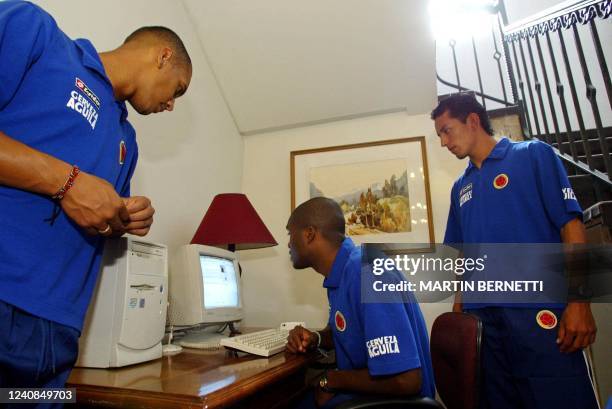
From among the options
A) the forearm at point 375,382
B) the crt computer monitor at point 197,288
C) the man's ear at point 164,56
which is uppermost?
the man's ear at point 164,56

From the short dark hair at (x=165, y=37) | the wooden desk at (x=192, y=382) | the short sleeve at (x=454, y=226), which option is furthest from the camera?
the short sleeve at (x=454, y=226)

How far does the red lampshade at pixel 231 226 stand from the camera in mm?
1802

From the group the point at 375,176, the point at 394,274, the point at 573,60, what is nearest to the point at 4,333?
the point at 394,274

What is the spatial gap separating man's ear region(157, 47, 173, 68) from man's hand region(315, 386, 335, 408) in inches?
40.7

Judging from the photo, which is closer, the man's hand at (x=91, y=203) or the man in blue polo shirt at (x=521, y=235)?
the man's hand at (x=91, y=203)

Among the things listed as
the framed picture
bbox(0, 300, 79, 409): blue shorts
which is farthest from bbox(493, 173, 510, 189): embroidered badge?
bbox(0, 300, 79, 409): blue shorts

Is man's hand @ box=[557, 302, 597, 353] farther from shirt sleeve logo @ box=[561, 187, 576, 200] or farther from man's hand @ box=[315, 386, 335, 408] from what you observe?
man's hand @ box=[315, 386, 335, 408]

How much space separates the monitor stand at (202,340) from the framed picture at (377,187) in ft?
3.66

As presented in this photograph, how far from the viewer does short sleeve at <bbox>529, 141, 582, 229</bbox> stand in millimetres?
1211

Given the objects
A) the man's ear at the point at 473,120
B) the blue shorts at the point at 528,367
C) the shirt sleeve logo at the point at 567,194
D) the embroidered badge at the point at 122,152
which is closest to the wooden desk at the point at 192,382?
the embroidered badge at the point at 122,152

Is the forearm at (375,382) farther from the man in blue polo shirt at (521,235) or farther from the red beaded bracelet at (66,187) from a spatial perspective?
the red beaded bracelet at (66,187)

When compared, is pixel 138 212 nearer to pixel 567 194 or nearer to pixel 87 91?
pixel 87 91

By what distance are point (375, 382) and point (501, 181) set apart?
0.89 meters

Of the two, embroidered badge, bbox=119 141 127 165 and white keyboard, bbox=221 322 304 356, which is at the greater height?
embroidered badge, bbox=119 141 127 165
